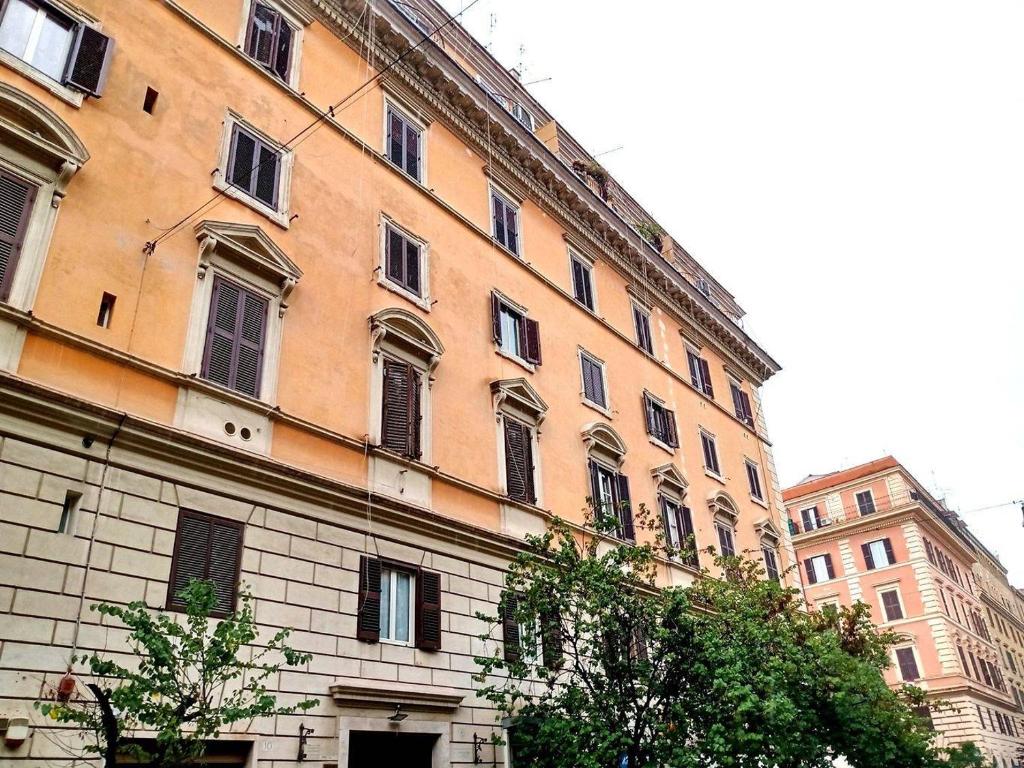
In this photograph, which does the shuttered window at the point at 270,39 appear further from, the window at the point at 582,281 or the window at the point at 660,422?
the window at the point at 660,422

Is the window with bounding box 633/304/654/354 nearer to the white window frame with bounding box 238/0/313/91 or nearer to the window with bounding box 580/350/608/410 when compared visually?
the window with bounding box 580/350/608/410

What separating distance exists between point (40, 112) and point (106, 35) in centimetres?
230

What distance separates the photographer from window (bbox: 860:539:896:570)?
4659 cm

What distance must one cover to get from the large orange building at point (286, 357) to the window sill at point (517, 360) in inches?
4.0

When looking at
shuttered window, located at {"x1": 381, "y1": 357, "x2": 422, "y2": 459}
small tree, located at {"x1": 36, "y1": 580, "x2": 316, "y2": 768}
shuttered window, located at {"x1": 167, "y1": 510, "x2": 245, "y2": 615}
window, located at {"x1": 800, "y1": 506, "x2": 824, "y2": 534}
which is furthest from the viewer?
window, located at {"x1": 800, "y1": 506, "x2": 824, "y2": 534}

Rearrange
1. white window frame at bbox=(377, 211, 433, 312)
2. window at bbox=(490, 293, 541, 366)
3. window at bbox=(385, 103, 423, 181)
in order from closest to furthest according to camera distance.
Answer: white window frame at bbox=(377, 211, 433, 312), window at bbox=(385, 103, 423, 181), window at bbox=(490, 293, 541, 366)

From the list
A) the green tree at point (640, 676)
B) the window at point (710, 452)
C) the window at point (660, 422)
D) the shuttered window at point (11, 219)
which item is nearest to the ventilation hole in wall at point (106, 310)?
the shuttered window at point (11, 219)

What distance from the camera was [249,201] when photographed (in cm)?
1397

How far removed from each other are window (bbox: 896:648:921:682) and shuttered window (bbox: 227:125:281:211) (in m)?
42.7

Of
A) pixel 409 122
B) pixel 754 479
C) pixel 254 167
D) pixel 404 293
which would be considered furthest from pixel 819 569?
pixel 254 167

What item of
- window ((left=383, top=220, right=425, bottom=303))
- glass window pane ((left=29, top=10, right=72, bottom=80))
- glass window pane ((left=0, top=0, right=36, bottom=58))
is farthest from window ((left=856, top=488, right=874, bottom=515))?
glass window pane ((left=0, top=0, right=36, bottom=58))

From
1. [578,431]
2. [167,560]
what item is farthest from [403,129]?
[167,560]

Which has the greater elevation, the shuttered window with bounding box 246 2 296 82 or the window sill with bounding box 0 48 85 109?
the shuttered window with bounding box 246 2 296 82

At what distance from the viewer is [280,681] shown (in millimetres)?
11289
